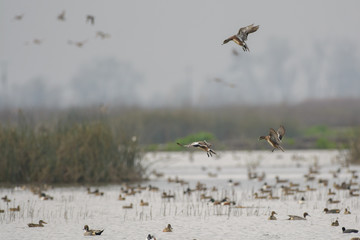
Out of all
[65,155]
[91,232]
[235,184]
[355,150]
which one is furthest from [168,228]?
[355,150]

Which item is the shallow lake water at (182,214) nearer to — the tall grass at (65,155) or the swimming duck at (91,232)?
the swimming duck at (91,232)

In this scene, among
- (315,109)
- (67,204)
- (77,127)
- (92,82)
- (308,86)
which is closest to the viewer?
(67,204)

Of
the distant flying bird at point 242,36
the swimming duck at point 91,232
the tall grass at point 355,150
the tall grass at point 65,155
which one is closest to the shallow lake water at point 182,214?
the swimming duck at point 91,232

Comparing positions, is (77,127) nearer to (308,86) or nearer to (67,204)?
(67,204)

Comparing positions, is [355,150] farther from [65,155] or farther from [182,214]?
[182,214]

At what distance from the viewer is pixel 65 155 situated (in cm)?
1510

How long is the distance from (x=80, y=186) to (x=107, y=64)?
10231cm

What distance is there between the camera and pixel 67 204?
11750 mm

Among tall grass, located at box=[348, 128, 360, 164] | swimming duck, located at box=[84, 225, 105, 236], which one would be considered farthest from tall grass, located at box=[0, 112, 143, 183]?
tall grass, located at box=[348, 128, 360, 164]

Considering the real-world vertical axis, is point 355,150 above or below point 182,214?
above

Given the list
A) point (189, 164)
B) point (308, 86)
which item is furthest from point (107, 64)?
point (189, 164)

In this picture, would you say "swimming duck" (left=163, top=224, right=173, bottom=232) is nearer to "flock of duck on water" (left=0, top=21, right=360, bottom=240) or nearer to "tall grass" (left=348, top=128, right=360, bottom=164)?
"flock of duck on water" (left=0, top=21, right=360, bottom=240)

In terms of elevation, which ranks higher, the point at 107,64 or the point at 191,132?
the point at 107,64

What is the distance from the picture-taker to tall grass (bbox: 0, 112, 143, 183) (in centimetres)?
1502
